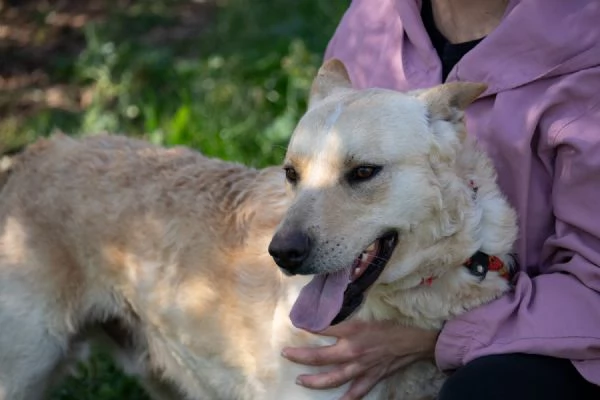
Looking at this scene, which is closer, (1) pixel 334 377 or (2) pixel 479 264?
(2) pixel 479 264

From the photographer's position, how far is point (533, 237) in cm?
345

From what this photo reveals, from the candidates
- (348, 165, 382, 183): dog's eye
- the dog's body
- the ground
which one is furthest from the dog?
the ground

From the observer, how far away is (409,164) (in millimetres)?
3168

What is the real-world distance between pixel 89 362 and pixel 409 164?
95.7 inches

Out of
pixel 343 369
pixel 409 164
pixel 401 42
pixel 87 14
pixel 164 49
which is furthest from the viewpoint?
pixel 87 14

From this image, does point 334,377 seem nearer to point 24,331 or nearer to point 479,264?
point 479,264

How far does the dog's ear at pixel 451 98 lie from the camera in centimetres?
324

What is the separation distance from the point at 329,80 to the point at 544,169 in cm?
74

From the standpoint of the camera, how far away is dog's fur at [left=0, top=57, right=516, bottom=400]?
317 cm

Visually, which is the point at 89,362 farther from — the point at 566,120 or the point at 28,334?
the point at 566,120

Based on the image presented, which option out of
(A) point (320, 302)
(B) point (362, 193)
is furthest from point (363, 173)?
(A) point (320, 302)

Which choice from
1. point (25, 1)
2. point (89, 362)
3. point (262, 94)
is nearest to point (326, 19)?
point (262, 94)

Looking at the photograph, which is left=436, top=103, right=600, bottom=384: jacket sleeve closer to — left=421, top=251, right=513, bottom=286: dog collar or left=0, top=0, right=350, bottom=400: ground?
left=421, top=251, right=513, bottom=286: dog collar

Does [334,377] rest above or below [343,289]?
below
